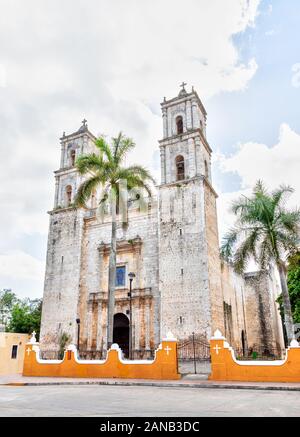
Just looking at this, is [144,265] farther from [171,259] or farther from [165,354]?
[165,354]

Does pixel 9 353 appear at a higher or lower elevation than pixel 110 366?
higher

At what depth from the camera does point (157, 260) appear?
21.4m

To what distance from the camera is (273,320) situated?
A: 28391 millimetres

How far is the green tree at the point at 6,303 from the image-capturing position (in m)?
42.9

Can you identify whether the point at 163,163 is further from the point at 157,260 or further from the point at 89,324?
the point at 89,324

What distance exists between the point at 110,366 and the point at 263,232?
779 centimetres

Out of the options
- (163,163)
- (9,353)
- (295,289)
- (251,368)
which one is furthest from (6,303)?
(251,368)

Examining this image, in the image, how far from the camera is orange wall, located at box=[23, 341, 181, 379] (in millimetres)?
12680

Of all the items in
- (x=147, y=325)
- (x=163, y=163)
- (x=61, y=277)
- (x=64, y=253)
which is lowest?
(x=147, y=325)

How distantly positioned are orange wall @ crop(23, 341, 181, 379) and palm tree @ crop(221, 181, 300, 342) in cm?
473

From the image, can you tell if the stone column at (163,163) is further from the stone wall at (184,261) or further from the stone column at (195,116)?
the stone column at (195,116)

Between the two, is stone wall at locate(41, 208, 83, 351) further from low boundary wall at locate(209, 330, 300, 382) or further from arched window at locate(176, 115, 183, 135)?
low boundary wall at locate(209, 330, 300, 382)

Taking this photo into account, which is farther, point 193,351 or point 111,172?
point 193,351
